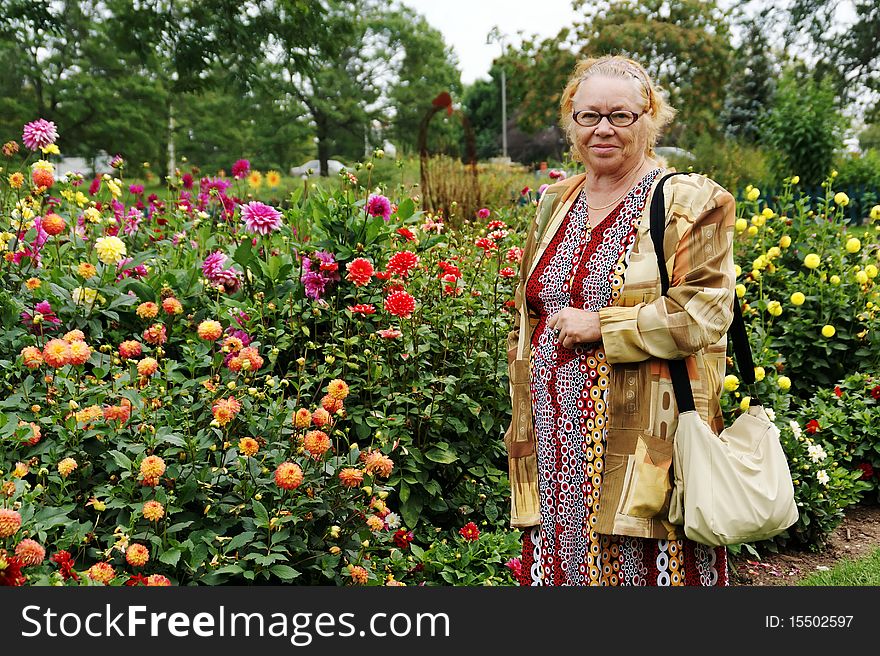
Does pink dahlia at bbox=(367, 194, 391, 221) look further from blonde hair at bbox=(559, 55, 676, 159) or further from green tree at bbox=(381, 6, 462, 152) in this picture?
green tree at bbox=(381, 6, 462, 152)

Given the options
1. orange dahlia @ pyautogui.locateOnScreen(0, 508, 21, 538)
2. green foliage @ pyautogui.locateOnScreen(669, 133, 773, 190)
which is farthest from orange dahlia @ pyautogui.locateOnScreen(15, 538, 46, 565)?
green foliage @ pyautogui.locateOnScreen(669, 133, 773, 190)

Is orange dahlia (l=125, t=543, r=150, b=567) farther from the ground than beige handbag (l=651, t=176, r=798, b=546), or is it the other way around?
beige handbag (l=651, t=176, r=798, b=546)

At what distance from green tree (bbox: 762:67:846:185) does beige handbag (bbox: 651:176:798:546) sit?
13.5 metres

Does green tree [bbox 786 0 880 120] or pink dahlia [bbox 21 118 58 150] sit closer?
pink dahlia [bbox 21 118 58 150]

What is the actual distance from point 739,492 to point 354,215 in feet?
6.98

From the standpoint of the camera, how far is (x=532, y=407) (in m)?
2.25

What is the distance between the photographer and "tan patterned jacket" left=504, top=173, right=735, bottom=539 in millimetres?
1909

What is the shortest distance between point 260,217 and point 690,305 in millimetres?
1869

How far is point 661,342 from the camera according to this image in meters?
1.92

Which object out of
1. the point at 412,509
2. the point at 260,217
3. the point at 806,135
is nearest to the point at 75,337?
the point at 260,217

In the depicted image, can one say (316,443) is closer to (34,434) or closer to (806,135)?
(34,434)

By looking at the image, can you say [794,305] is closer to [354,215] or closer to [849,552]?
[849,552]

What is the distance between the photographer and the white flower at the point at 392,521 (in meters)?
2.74

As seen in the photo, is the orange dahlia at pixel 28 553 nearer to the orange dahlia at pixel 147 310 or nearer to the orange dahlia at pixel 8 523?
the orange dahlia at pixel 8 523
